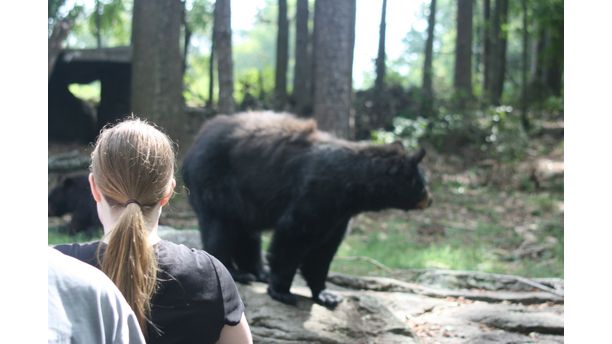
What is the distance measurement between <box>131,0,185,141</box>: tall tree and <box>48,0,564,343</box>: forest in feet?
0.05

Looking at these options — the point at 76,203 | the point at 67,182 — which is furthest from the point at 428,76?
the point at 76,203

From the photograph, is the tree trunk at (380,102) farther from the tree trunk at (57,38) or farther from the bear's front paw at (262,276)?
the bear's front paw at (262,276)

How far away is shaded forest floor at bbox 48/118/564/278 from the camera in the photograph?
8.60 m

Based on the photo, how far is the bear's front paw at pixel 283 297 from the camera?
5766 mm

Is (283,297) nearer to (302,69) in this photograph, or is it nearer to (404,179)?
(404,179)

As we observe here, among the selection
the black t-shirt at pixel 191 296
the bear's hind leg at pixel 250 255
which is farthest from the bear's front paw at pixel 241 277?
the black t-shirt at pixel 191 296

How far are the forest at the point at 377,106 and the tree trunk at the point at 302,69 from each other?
37mm

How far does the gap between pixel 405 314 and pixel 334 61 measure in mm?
3650

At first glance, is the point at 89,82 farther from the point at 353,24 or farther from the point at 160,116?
the point at 353,24

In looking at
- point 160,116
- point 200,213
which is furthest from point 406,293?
point 160,116

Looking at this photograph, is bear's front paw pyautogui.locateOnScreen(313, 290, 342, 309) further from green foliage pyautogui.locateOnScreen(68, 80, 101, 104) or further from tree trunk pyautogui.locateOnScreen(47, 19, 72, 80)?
tree trunk pyautogui.locateOnScreen(47, 19, 72, 80)
